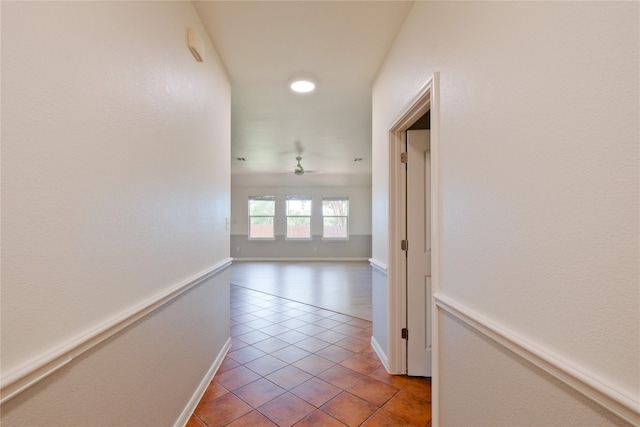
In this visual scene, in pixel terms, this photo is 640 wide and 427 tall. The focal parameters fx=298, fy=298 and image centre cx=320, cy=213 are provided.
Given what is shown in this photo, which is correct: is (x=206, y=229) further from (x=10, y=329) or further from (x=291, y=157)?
(x=291, y=157)

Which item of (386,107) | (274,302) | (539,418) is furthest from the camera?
(274,302)

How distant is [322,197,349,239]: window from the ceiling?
4.85 meters

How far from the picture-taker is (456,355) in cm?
139

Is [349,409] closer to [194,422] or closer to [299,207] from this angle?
[194,422]

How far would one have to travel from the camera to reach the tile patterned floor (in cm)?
187

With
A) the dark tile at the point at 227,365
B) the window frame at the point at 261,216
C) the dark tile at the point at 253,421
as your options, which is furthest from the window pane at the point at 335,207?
the dark tile at the point at 253,421

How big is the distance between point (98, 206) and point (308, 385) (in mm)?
1917

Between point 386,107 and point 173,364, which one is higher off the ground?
point 386,107

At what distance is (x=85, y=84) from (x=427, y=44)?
5.40 feet

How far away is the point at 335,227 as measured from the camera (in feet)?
32.3

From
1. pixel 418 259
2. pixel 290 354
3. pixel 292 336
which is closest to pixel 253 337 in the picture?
pixel 292 336

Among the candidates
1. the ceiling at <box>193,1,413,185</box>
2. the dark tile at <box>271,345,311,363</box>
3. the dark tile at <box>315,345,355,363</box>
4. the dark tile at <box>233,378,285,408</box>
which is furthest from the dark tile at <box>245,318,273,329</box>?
the ceiling at <box>193,1,413,185</box>

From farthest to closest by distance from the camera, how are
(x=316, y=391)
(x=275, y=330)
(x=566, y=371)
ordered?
(x=275, y=330) → (x=316, y=391) → (x=566, y=371)

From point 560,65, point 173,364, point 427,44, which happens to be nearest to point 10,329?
point 173,364
